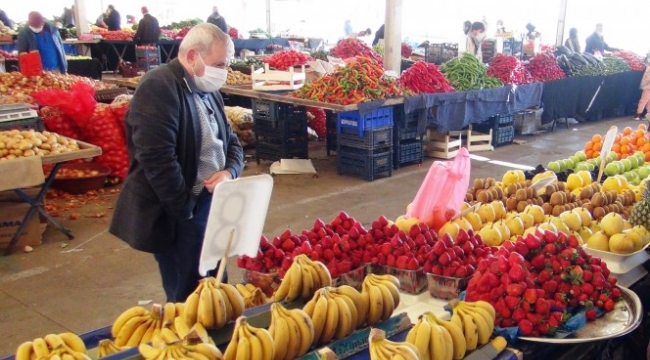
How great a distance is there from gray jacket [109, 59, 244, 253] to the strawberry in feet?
4.86

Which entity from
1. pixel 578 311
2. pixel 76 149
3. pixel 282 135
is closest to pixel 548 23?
pixel 282 135

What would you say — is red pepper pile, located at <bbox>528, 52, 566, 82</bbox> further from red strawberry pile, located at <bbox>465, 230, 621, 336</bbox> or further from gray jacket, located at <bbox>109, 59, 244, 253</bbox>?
gray jacket, located at <bbox>109, 59, 244, 253</bbox>

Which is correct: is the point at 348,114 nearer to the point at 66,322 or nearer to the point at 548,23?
the point at 66,322

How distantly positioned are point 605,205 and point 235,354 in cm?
251

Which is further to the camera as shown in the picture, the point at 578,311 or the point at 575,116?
the point at 575,116

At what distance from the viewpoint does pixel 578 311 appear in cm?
220

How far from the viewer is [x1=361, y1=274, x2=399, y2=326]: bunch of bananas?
1902 millimetres

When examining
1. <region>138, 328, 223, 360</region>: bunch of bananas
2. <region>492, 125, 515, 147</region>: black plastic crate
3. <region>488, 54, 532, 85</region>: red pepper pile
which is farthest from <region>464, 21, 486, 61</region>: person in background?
<region>138, 328, 223, 360</region>: bunch of bananas

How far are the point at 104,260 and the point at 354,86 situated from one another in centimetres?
342

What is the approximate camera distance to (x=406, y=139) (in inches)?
302

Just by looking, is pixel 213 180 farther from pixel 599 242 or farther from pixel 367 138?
pixel 367 138

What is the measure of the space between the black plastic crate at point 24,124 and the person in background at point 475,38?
21.7ft

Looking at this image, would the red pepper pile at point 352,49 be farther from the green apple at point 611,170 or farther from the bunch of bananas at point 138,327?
the bunch of bananas at point 138,327

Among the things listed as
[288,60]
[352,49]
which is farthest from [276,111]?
[352,49]
